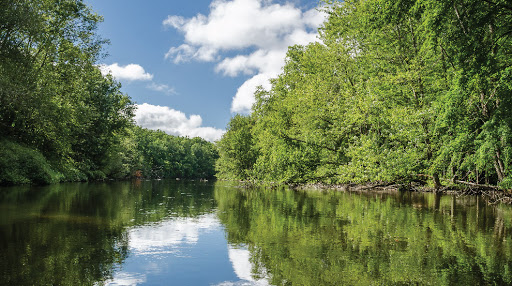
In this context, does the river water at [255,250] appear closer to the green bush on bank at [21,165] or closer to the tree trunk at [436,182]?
the tree trunk at [436,182]

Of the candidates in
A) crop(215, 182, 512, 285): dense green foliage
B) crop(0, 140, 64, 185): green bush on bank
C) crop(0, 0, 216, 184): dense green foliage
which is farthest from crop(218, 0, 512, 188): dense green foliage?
crop(0, 140, 64, 185): green bush on bank

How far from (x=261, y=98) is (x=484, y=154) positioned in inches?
1517

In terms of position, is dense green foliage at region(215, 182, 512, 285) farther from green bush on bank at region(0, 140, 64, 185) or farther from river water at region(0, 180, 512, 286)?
green bush on bank at region(0, 140, 64, 185)

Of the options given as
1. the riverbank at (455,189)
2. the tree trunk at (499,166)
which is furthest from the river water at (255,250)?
the riverbank at (455,189)

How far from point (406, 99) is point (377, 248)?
53.6 feet

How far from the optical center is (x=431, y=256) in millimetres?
7707

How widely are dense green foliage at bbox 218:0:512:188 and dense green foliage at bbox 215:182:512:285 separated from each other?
3.83 metres

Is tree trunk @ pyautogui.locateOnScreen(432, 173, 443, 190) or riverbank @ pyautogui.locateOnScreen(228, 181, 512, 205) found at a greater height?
tree trunk @ pyautogui.locateOnScreen(432, 173, 443, 190)

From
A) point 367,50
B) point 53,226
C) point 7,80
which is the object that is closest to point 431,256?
point 53,226

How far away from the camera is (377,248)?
27.9 feet

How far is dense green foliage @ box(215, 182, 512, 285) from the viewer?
631 cm

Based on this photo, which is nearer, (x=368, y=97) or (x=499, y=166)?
(x=499, y=166)

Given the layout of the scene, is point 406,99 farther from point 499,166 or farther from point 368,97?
point 499,166

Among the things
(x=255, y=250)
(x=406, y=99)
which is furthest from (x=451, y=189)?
(x=255, y=250)
